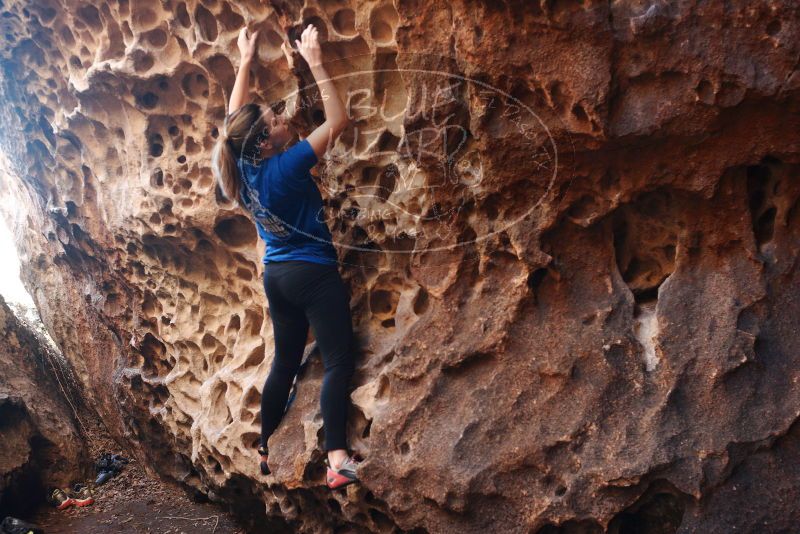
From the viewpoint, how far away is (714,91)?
2016 millimetres

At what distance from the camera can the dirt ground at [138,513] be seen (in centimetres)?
367

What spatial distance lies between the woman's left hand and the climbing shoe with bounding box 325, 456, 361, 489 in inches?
68.4

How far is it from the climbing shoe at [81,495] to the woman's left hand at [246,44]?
3.04 m

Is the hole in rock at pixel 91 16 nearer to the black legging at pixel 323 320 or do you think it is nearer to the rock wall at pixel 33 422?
the black legging at pixel 323 320

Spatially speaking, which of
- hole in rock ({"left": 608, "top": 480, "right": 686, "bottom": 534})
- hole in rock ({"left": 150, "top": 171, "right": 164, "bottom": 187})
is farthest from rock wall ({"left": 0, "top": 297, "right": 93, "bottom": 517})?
hole in rock ({"left": 608, "top": 480, "right": 686, "bottom": 534})

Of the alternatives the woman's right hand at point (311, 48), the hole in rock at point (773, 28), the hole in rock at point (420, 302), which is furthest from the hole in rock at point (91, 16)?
the hole in rock at point (773, 28)

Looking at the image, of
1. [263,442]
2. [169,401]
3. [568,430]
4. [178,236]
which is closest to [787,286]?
[568,430]

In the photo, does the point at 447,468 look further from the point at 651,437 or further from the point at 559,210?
the point at 559,210

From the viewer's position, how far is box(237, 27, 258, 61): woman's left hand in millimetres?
2736

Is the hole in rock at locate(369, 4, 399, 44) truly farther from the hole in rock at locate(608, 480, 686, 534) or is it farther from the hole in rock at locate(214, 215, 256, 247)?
the hole in rock at locate(608, 480, 686, 534)

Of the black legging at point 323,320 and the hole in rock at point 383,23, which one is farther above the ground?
the hole in rock at point 383,23

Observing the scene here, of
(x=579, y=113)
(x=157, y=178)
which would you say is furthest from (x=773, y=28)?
(x=157, y=178)

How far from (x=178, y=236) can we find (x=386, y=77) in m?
1.68

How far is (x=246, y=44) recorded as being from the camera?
9.12 ft
